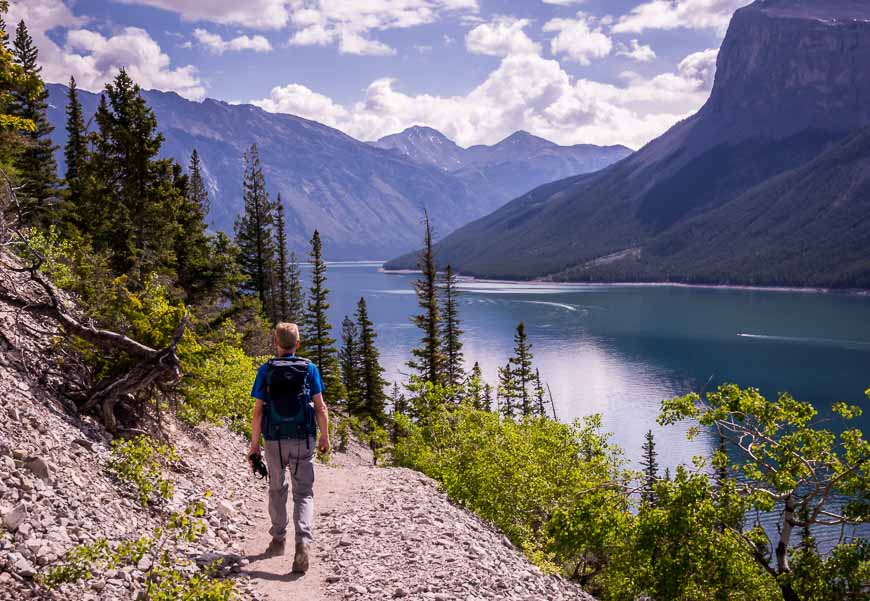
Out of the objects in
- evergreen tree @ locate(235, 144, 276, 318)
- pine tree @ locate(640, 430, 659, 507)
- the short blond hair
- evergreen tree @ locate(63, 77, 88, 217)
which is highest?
evergreen tree @ locate(63, 77, 88, 217)

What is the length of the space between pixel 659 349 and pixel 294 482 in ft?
344

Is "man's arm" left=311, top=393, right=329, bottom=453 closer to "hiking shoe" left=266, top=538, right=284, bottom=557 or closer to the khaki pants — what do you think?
the khaki pants

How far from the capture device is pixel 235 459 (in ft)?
41.3

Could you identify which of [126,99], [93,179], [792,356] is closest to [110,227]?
[93,179]

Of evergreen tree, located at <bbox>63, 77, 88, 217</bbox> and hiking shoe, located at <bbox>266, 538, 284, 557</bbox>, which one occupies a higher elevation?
evergreen tree, located at <bbox>63, 77, 88, 217</bbox>

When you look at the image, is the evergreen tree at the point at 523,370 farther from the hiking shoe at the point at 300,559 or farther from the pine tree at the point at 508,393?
the hiking shoe at the point at 300,559

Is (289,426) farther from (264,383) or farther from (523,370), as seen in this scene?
(523,370)

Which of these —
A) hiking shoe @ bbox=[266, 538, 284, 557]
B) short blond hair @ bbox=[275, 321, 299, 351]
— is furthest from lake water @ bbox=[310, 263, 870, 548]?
short blond hair @ bbox=[275, 321, 299, 351]

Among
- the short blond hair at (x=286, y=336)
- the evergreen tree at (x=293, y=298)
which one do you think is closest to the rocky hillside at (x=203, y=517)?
the short blond hair at (x=286, y=336)

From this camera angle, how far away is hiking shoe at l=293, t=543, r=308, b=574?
25.0 feet

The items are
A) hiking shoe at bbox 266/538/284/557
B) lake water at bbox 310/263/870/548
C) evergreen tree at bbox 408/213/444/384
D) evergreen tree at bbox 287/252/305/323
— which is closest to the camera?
hiking shoe at bbox 266/538/284/557

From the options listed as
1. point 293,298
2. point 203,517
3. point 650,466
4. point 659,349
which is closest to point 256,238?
point 293,298

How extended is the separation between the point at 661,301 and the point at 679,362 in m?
96.0

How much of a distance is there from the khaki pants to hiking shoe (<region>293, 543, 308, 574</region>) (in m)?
0.08
